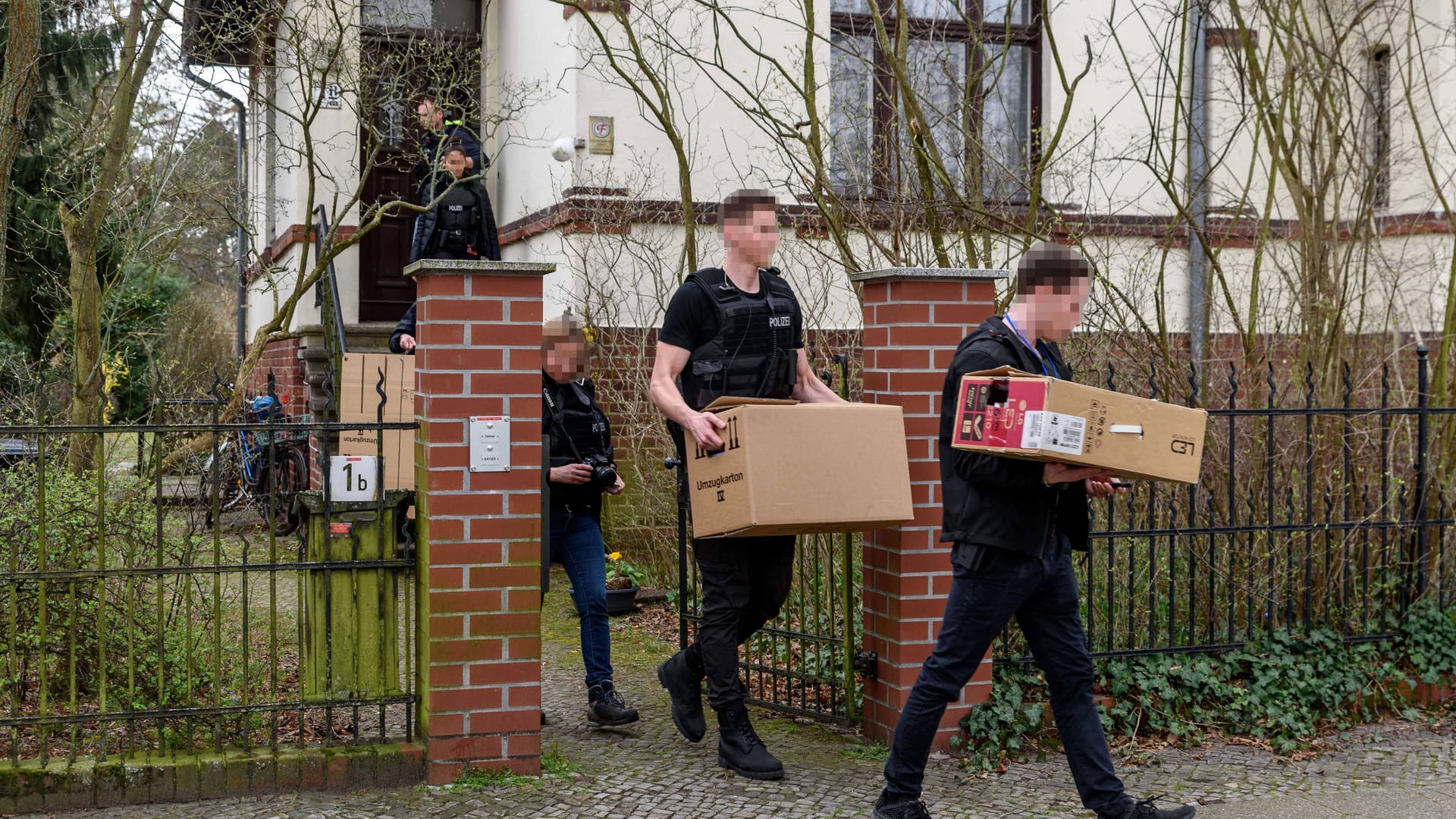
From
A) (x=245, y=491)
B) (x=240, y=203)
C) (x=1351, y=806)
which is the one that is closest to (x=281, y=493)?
(x=245, y=491)

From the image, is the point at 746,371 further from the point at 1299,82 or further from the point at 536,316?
the point at 1299,82

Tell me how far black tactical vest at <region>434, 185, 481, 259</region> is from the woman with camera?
3073 millimetres

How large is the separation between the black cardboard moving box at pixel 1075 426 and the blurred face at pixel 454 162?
4.88 meters

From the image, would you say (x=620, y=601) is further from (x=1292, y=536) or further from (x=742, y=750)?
(x=1292, y=536)

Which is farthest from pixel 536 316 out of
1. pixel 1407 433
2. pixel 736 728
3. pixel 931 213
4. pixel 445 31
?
pixel 445 31

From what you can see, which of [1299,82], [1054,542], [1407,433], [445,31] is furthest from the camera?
[445,31]

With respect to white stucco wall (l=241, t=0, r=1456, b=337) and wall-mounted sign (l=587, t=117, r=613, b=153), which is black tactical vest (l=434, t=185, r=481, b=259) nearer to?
white stucco wall (l=241, t=0, r=1456, b=337)

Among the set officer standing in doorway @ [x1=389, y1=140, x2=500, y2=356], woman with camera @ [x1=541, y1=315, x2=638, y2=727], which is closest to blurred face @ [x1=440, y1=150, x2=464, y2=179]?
officer standing in doorway @ [x1=389, y1=140, x2=500, y2=356]

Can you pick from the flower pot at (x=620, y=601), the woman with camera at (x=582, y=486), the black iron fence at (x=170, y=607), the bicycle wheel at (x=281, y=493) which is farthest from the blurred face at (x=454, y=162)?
the black iron fence at (x=170, y=607)

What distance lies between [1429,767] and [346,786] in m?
4.04

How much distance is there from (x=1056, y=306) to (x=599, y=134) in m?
5.70

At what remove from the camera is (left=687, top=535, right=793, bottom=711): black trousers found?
4.49 m

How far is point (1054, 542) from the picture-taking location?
157 inches

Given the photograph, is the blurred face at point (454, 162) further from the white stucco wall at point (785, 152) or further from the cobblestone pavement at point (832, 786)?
the cobblestone pavement at point (832, 786)
